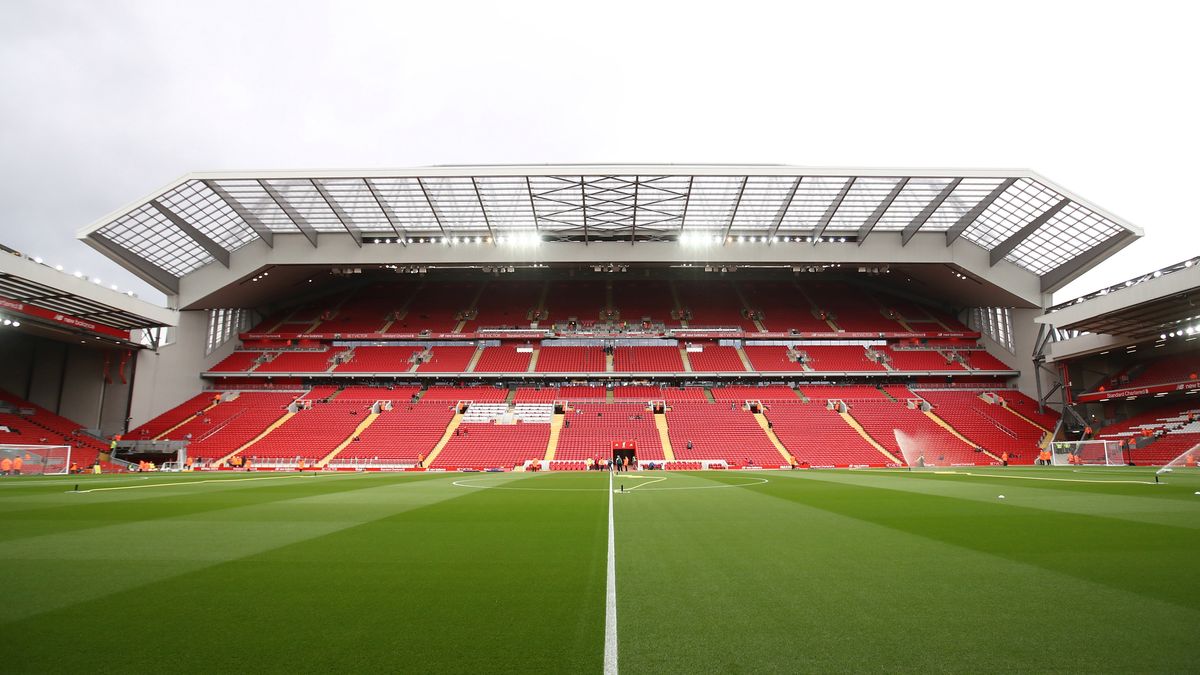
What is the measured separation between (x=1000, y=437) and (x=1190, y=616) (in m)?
44.8

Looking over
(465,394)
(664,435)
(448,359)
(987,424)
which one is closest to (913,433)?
(987,424)

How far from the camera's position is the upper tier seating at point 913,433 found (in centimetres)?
3881

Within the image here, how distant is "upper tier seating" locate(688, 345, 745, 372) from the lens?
5019cm

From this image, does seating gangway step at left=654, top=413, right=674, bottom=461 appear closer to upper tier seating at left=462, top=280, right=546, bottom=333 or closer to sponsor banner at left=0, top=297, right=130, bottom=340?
upper tier seating at left=462, top=280, right=546, bottom=333

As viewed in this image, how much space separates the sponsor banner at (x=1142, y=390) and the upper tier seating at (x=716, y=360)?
24431mm

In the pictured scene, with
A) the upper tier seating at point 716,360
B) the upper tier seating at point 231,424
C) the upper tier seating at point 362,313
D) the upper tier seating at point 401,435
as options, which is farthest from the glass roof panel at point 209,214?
the upper tier seating at point 716,360

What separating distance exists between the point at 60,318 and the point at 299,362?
18017 mm

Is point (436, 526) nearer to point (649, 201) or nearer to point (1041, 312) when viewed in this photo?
point (649, 201)

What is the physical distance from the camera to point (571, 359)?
52000 mm

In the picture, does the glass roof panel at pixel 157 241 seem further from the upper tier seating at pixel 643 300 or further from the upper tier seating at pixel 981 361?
the upper tier seating at pixel 981 361

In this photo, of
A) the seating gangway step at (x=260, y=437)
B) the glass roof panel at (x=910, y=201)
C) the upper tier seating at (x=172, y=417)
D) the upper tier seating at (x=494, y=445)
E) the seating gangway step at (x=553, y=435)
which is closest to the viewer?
the glass roof panel at (x=910, y=201)

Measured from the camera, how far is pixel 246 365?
50.1 meters

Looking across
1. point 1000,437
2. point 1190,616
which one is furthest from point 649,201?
point 1190,616

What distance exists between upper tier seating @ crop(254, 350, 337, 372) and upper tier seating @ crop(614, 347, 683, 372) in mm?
25936
